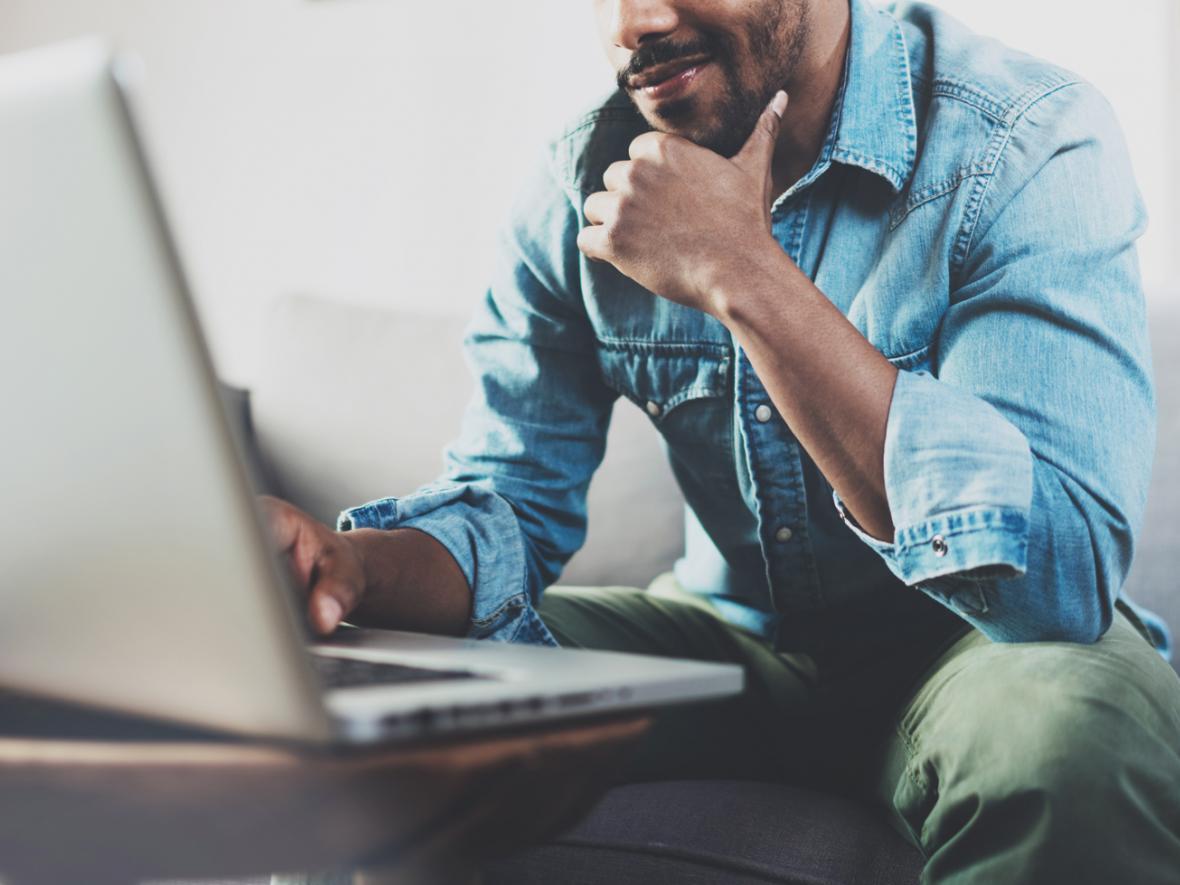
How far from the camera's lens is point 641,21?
1036 millimetres

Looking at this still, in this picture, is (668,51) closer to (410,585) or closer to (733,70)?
(733,70)

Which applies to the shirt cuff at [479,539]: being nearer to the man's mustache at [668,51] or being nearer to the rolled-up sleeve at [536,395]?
the rolled-up sleeve at [536,395]

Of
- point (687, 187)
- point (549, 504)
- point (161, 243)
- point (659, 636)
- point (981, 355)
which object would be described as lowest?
point (659, 636)

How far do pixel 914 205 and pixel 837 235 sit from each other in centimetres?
8

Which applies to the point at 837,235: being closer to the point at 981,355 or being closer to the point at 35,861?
the point at 981,355

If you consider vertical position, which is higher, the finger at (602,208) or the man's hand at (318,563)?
the finger at (602,208)

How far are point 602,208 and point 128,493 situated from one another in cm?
60

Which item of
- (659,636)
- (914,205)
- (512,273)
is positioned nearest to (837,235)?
(914,205)

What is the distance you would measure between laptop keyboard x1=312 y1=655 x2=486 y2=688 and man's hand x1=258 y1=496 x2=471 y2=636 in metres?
0.15

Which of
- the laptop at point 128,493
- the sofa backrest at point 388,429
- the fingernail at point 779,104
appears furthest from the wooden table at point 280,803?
the sofa backrest at point 388,429

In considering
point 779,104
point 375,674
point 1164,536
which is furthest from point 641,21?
point 1164,536

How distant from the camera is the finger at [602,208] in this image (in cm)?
95

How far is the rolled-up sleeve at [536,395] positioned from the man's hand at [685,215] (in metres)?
0.21

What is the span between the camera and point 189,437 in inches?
16.1
